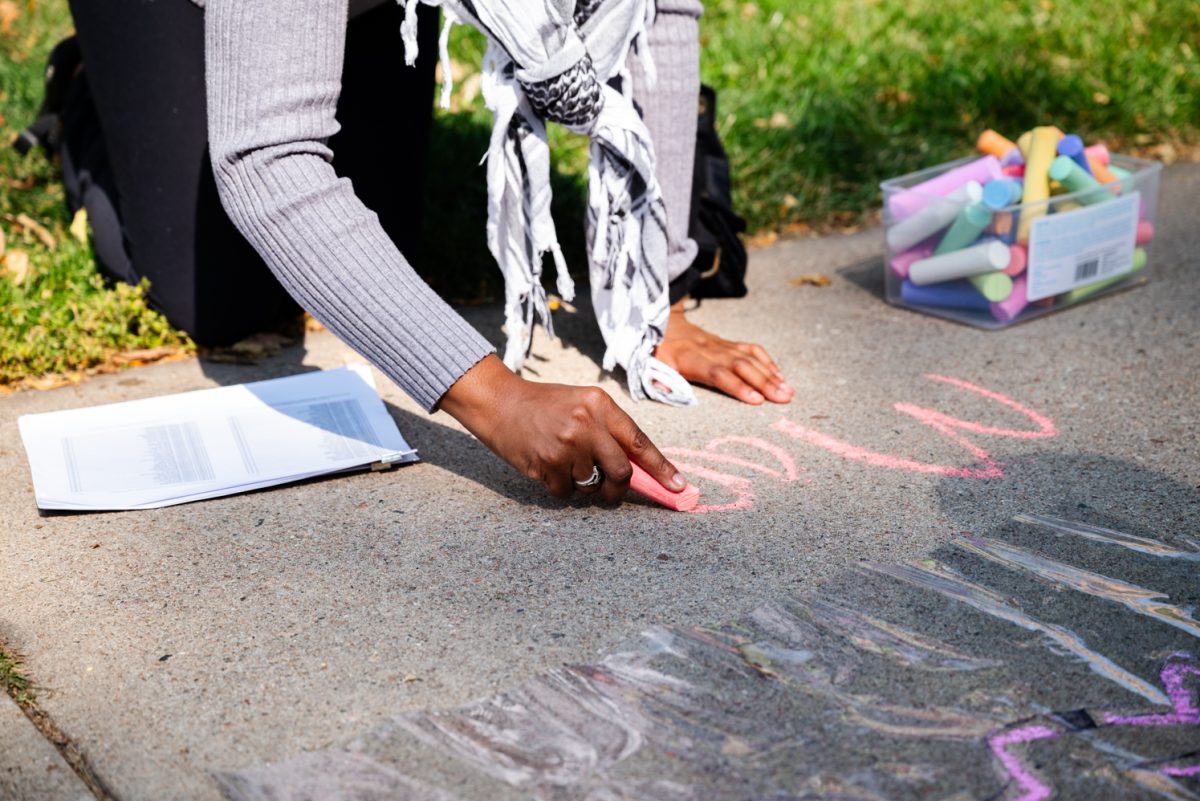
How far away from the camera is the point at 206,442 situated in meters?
2.16

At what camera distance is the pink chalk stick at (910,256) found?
2.80 metres

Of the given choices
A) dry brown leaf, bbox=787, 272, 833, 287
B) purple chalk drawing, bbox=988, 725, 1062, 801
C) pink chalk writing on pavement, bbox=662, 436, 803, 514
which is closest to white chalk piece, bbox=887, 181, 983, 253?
dry brown leaf, bbox=787, 272, 833, 287

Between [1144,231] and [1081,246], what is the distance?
286mm

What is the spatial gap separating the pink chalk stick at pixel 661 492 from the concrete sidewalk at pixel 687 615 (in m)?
0.03

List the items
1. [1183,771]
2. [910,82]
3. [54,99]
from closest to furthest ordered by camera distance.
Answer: [1183,771]
[54,99]
[910,82]

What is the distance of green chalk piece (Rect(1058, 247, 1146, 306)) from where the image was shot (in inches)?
110

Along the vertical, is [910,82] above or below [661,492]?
above

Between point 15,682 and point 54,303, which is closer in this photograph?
point 15,682

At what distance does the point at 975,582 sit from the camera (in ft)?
5.69

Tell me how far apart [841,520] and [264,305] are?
4.66ft

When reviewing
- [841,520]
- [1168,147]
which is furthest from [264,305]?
[1168,147]

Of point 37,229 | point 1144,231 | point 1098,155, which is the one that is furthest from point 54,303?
point 1144,231

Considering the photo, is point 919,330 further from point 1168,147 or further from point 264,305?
point 1168,147

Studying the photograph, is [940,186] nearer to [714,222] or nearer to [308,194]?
[714,222]
